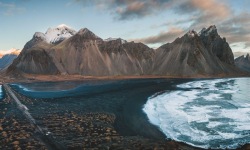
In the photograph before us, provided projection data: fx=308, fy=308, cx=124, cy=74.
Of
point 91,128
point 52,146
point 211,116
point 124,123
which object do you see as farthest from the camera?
point 211,116

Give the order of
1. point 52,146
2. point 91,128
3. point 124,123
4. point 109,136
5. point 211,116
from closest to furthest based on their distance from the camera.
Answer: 1. point 52,146
2. point 109,136
3. point 91,128
4. point 124,123
5. point 211,116

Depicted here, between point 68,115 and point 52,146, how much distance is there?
16.4m

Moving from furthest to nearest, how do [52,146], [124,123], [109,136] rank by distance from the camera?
[124,123] < [109,136] < [52,146]

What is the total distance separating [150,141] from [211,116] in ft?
53.1

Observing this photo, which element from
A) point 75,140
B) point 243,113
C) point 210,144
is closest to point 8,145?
point 75,140

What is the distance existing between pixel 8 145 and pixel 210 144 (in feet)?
55.4

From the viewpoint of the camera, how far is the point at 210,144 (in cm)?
2641

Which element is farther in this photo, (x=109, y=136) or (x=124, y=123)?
(x=124, y=123)

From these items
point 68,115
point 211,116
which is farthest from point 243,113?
point 68,115

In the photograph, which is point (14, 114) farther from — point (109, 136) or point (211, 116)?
point (211, 116)

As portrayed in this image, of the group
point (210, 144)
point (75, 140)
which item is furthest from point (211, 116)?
point (75, 140)

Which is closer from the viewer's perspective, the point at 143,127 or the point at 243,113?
the point at 143,127

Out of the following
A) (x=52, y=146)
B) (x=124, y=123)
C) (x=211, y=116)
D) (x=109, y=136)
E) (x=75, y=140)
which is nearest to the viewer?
(x=52, y=146)

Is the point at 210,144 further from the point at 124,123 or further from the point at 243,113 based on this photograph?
the point at 243,113
